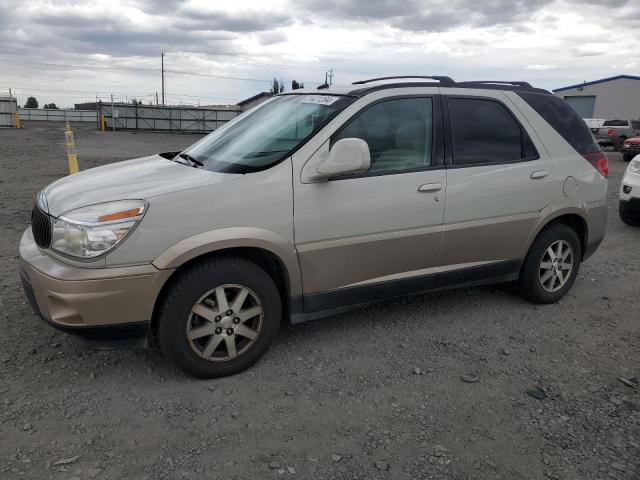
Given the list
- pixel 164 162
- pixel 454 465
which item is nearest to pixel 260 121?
pixel 164 162

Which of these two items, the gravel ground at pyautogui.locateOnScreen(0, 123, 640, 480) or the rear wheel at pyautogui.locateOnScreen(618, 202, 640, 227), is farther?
the rear wheel at pyautogui.locateOnScreen(618, 202, 640, 227)

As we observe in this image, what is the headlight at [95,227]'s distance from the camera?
9.52 feet

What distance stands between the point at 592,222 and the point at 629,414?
210 centimetres

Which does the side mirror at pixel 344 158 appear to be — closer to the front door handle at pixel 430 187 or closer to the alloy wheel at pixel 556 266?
the front door handle at pixel 430 187

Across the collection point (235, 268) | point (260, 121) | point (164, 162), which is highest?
point (260, 121)

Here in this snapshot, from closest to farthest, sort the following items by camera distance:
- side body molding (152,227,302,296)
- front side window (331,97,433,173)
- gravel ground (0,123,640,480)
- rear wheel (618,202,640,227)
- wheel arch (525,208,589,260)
→ gravel ground (0,123,640,480), side body molding (152,227,302,296), front side window (331,97,433,173), wheel arch (525,208,589,260), rear wheel (618,202,640,227)

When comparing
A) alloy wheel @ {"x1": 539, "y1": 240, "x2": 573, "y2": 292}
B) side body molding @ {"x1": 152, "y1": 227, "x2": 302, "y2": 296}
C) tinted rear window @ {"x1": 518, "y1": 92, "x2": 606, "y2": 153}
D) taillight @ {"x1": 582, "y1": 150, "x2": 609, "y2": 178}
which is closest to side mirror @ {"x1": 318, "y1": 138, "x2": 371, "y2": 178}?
side body molding @ {"x1": 152, "y1": 227, "x2": 302, "y2": 296}

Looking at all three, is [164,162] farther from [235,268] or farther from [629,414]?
[629,414]

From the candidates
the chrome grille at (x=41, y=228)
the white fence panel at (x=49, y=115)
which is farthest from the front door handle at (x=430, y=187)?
the white fence panel at (x=49, y=115)

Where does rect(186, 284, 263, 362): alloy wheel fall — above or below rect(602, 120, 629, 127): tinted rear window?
below

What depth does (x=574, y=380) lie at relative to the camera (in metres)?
3.43

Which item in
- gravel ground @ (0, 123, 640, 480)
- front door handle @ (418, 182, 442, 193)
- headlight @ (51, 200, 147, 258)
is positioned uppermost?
front door handle @ (418, 182, 442, 193)

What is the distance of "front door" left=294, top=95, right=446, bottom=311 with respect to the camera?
3422 millimetres

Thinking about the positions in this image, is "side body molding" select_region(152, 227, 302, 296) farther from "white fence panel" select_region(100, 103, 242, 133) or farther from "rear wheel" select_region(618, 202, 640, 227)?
"white fence panel" select_region(100, 103, 242, 133)
